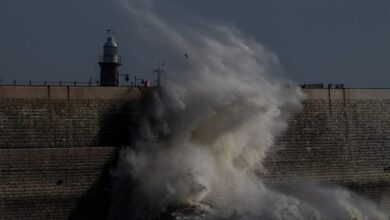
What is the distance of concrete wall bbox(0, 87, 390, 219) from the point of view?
20.9 meters

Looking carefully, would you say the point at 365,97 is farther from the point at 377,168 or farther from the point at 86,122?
the point at 86,122

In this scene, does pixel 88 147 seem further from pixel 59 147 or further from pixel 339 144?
pixel 339 144

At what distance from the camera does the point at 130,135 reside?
75.7 feet

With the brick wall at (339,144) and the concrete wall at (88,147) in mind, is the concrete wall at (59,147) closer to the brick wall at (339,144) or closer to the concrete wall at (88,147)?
the concrete wall at (88,147)

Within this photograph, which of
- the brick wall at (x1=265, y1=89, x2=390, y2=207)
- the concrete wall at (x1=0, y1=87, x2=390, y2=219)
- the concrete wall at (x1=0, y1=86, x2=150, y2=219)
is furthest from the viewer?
the brick wall at (x1=265, y1=89, x2=390, y2=207)

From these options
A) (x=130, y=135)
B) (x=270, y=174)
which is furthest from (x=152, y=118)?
(x=270, y=174)

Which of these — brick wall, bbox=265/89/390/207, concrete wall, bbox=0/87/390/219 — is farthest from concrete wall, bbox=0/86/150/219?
brick wall, bbox=265/89/390/207

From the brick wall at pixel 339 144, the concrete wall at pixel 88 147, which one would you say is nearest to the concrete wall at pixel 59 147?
the concrete wall at pixel 88 147

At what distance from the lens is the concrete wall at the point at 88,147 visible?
68.6ft

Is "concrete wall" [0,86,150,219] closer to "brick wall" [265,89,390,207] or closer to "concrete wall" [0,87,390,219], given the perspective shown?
"concrete wall" [0,87,390,219]

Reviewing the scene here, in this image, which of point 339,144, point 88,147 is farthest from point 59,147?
point 339,144

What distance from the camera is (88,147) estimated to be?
22109mm

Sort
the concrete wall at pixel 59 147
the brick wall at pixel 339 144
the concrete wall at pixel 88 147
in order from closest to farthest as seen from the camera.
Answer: the concrete wall at pixel 59 147 < the concrete wall at pixel 88 147 < the brick wall at pixel 339 144

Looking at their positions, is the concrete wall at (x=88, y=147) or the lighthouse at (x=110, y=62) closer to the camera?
the concrete wall at (x=88, y=147)
